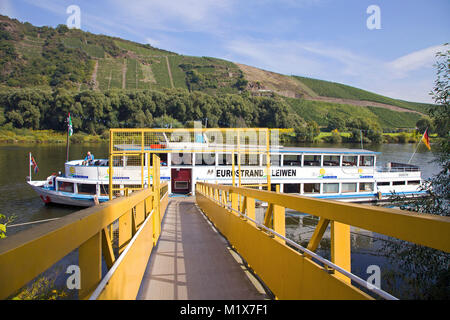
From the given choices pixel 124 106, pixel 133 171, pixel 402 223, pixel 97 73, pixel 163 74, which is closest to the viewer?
pixel 402 223

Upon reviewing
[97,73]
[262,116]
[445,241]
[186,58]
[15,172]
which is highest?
[186,58]

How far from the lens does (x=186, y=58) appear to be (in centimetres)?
18250

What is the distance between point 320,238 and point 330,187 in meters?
18.3

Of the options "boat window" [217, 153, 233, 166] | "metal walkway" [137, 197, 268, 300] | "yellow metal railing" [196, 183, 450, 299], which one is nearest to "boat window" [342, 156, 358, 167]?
"boat window" [217, 153, 233, 166]

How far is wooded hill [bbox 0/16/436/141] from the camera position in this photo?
6775 cm

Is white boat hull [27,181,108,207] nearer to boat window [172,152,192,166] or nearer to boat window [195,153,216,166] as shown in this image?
boat window [172,152,192,166]

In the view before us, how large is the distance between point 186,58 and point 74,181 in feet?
577

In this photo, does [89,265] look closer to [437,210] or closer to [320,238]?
[320,238]

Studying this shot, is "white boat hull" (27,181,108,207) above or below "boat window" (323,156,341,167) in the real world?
below

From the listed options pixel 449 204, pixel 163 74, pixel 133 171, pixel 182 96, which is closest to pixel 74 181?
pixel 133 171

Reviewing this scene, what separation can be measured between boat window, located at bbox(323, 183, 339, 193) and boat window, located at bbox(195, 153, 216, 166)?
705 centimetres

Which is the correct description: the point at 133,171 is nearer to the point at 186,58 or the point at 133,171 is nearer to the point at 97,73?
the point at 97,73

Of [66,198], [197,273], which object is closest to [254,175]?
[66,198]

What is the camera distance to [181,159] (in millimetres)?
19141
